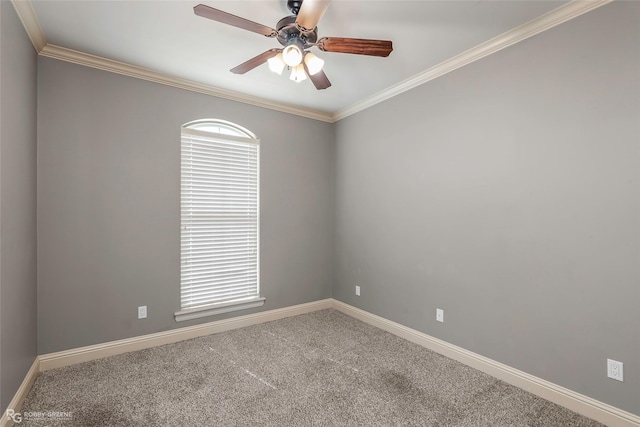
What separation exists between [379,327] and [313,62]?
2.89 meters

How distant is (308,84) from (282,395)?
2918 mm

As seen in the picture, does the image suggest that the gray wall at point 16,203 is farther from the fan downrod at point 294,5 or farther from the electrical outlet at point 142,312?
the fan downrod at point 294,5

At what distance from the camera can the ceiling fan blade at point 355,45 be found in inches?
76.1

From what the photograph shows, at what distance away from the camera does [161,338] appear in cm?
310

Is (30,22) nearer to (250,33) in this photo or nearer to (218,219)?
(250,33)

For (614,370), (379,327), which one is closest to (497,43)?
(614,370)

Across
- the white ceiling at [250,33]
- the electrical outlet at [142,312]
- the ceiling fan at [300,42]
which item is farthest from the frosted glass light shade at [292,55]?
the electrical outlet at [142,312]

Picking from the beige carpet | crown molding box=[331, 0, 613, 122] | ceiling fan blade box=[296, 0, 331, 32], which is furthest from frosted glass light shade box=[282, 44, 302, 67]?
the beige carpet

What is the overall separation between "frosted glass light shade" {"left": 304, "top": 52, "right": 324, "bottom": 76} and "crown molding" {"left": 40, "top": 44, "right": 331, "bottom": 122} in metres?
1.70

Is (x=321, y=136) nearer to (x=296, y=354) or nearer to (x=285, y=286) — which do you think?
(x=285, y=286)

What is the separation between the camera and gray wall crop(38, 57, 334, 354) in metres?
2.61

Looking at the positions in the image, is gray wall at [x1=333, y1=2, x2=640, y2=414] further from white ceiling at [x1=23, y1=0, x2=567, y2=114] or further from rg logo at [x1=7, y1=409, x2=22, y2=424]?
rg logo at [x1=7, y1=409, x2=22, y2=424]

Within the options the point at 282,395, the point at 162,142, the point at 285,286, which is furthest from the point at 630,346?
the point at 162,142

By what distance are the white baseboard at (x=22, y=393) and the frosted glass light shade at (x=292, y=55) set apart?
274cm
